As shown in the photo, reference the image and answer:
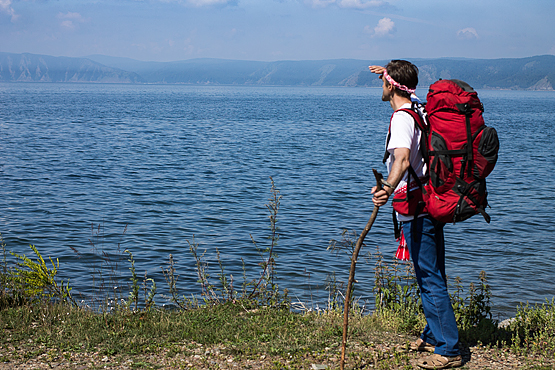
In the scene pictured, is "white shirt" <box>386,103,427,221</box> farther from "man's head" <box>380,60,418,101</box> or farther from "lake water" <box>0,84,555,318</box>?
"lake water" <box>0,84,555,318</box>

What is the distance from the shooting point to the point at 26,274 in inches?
247

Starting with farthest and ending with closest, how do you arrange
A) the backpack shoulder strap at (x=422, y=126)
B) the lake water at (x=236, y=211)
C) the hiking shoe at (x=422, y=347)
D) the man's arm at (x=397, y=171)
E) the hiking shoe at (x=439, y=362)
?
1. the lake water at (x=236, y=211)
2. the hiking shoe at (x=422, y=347)
3. the hiking shoe at (x=439, y=362)
4. the backpack shoulder strap at (x=422, y=126)
5. the man's arm at (x=397, y=171)

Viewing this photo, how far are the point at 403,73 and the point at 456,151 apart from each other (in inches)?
29.5

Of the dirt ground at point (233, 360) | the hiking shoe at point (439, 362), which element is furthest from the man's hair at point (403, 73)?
the dirt ground at point (233, 360)

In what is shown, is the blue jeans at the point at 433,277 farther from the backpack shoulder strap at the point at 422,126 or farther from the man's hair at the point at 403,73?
the man's hair at the point at 403,73

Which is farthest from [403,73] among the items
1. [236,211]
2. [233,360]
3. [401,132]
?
[236,211]

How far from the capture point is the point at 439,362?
14.4ft

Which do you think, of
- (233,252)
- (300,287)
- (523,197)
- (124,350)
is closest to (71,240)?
(233,252)

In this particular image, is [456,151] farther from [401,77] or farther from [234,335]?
[234,335]

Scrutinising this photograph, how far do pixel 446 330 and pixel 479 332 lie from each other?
1.04 m

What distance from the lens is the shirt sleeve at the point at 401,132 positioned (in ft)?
13.1

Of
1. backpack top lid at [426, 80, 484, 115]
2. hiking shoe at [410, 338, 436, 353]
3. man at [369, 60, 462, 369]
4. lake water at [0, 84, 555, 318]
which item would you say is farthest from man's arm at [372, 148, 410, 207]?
lake water at [0, 84, 555, 318]

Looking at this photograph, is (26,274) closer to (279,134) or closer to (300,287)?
(300,287)

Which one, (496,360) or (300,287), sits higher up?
(496,360)
